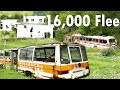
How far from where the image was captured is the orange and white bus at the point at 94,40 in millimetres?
6062

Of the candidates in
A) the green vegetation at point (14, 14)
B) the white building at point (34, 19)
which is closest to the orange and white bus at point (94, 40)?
the white building at point (34, 19)

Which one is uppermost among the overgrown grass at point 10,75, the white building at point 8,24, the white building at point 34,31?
the white building at point 8,24

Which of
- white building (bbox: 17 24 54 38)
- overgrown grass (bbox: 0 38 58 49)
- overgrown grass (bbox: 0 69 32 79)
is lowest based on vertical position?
overgrown grass (bbox: 0 69 32 79)

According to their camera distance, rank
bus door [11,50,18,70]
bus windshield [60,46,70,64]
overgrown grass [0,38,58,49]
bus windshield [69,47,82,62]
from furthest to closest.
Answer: bus door [11,50,18,70]
overgrown grass [0,38,58,49]
bus windshield [69,47,82,62]
bus windshield [60,46,70,64]

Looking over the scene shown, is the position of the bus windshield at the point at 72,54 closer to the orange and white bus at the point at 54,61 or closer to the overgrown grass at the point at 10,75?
the orange and white bus at the point at 54,61

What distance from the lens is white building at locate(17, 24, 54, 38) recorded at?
6051 millimetres

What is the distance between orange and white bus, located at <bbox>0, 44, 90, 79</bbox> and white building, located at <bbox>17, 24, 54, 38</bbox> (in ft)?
0.75

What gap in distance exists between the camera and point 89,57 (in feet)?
19.7

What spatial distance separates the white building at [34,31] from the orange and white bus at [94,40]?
1.24 feet

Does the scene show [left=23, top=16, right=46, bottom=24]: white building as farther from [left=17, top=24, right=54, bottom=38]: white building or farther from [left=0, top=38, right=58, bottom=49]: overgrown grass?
[left=0, top=38, right=58, bottom=49]: overgrown grass

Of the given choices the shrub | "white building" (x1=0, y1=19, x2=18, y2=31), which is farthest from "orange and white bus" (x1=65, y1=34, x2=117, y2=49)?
"white building" (x1=0, y1=19, x2=18, y2=31)

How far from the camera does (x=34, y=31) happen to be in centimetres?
610

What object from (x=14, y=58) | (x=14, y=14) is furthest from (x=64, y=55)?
(x=14, y=14)
